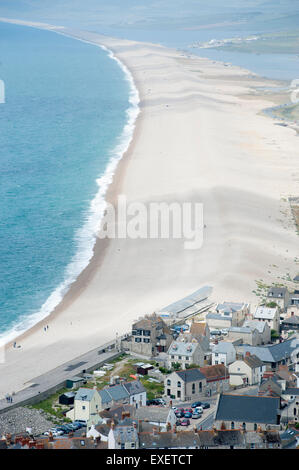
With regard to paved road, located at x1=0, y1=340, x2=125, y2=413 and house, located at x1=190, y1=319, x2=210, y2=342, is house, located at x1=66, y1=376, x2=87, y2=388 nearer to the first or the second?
paved road, located at x1=0, y1=340, x2=125, y2=413

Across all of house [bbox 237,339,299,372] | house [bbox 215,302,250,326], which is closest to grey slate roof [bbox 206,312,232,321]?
house [bbox 215,302,250,326]

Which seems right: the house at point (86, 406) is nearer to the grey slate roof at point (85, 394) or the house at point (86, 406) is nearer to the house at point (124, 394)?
the grey slate roof at point (85, 394)

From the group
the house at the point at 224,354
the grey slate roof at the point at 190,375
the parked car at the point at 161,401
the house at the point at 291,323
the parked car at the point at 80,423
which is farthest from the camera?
the house at the point at 291,323

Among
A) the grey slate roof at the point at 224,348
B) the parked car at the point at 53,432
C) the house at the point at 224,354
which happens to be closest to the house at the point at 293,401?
the house at the point at 224,354
